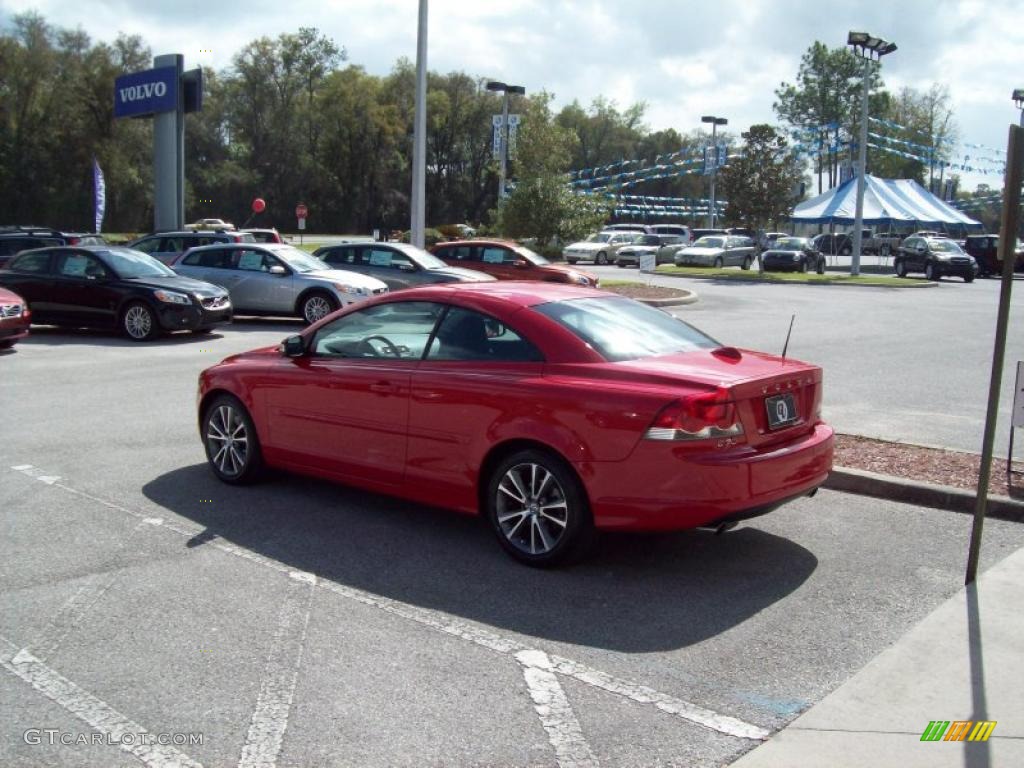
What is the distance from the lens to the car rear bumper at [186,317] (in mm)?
16500

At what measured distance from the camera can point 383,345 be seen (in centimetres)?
662

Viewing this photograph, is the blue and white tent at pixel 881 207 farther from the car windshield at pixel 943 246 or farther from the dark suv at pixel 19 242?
the dark suv at pixel 19 242

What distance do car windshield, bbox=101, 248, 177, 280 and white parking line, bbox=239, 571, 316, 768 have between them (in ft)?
42.6

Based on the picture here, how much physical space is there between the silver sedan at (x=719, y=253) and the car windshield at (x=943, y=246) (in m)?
7.19

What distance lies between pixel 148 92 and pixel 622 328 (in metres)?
30.0

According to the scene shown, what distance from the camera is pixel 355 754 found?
3.70m

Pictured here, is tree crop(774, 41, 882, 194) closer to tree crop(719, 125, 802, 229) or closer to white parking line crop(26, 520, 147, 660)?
tree crop(719, 125, 802, 229)

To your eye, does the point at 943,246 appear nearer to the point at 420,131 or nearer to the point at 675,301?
the point at 675,301

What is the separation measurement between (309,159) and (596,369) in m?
82.0

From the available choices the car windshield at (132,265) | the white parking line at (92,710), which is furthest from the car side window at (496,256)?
the white parking line at (92,710)

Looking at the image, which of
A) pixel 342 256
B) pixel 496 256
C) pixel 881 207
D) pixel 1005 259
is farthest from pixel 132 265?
pixel 881 207

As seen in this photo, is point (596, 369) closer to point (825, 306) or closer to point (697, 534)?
point (697, 534)

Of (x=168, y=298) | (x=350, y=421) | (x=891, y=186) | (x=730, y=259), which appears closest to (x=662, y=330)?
(x=350, y=421)

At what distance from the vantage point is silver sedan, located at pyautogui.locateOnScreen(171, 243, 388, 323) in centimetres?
1853
